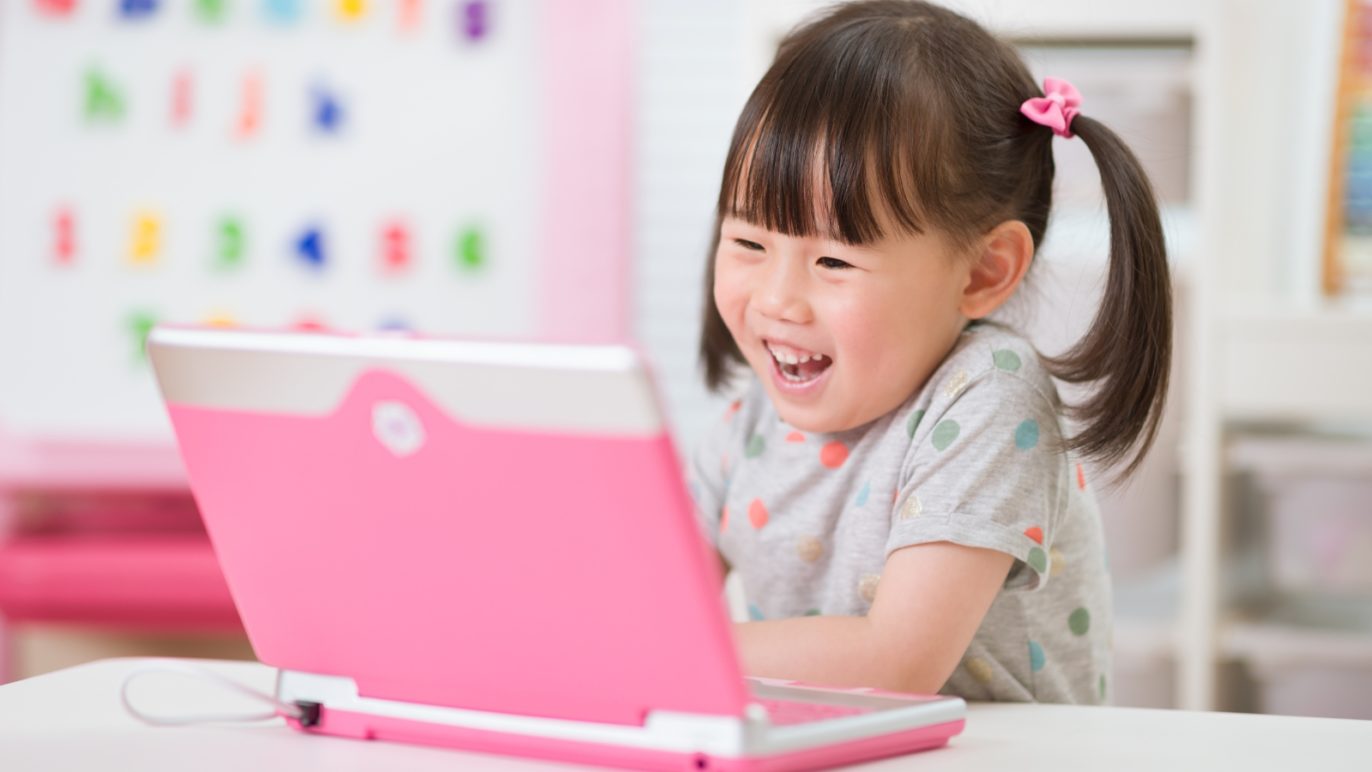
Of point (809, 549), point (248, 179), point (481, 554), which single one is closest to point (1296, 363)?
point (809, 549)

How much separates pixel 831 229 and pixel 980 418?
0.15 metres

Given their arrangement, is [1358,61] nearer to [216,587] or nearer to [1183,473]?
[1183,473]

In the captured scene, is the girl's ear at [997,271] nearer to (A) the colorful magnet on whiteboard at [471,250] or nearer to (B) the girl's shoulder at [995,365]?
(B) the girl's shoulder at [995,365]

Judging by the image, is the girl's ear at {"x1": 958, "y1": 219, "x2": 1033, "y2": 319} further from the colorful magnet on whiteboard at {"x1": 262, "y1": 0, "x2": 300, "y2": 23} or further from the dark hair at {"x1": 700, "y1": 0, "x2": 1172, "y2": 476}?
the colorful magnet on whiteboard at {"x1": 262, "y1": 0, "x2": 300, "y2": 23}

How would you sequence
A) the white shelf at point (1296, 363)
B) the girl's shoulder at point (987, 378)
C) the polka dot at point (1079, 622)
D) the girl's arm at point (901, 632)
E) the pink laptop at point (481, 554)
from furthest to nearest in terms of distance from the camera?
the white shelf at point (1296, 363)
the polka dot at point (1079, 622)
the girl's shoulder at point (987, 378)
the girl's arm at point (901, 632)
the pink laptop at point (481, 554)

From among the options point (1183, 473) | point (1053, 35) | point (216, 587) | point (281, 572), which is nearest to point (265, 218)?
point (216, 587)

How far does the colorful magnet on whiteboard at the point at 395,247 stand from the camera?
7.97ft

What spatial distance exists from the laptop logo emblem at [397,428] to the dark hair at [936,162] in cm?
39

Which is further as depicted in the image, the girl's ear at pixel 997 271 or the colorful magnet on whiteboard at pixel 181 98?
the colorful magnet on whiteboard at pixel 181 98

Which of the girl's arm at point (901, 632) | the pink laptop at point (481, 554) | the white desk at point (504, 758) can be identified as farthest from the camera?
the girl's arm at point (901, 632)

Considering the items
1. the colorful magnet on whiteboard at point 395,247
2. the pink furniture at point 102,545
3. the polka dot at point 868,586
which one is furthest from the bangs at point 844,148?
the colorful magnet on whiteboard at point 395,247

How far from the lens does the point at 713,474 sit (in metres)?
1.17

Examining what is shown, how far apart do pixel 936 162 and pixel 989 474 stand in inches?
7.7

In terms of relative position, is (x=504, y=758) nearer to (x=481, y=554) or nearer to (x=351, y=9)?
(x=481, y=554)
